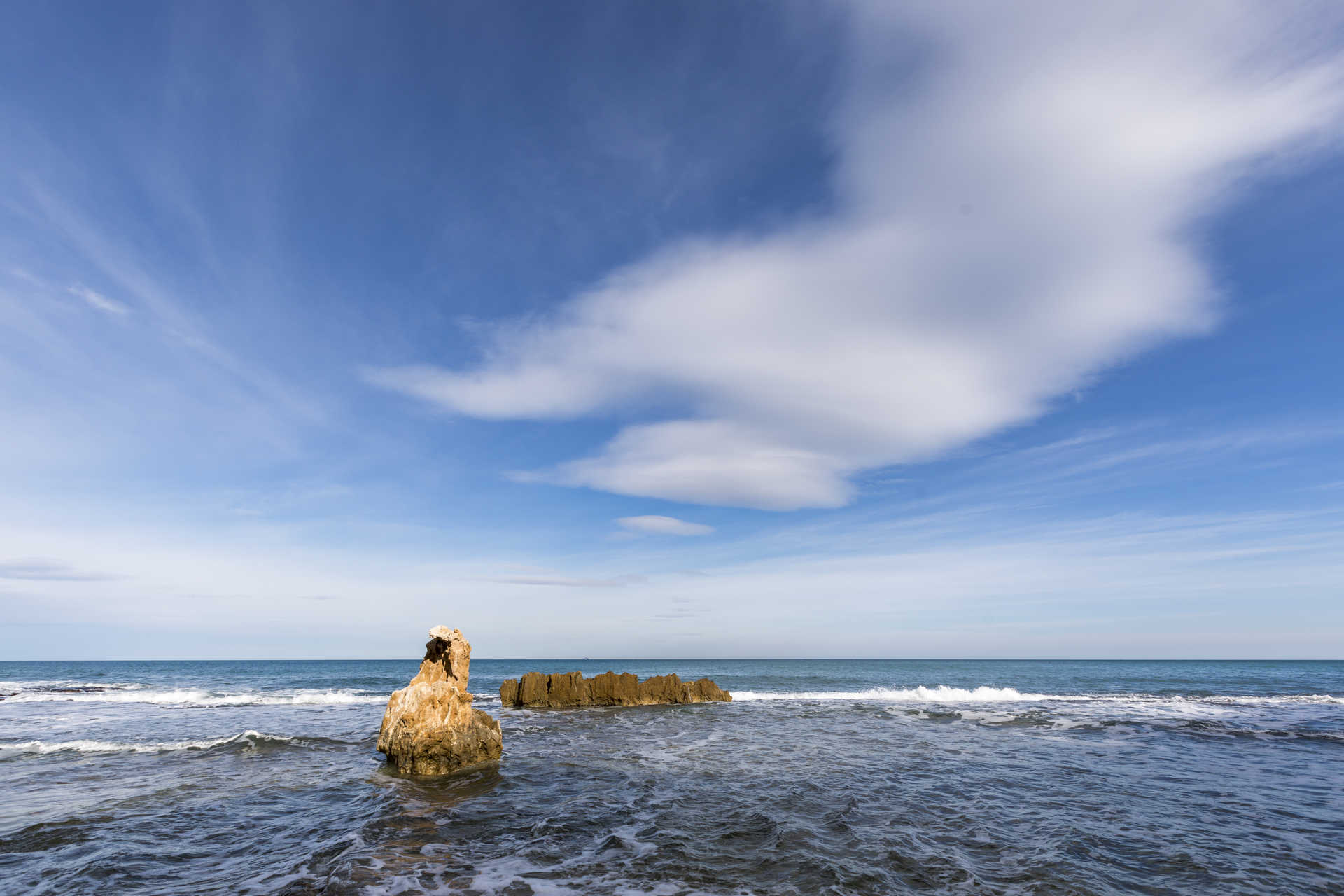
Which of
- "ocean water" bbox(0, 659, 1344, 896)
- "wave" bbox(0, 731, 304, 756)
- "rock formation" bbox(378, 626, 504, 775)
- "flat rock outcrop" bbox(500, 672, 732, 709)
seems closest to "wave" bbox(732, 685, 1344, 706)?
"flat rock outcrop" bbox(500, 672, 732, 709)

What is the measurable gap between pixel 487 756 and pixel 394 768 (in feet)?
8.95

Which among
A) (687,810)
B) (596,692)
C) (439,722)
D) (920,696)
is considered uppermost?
(439,722)

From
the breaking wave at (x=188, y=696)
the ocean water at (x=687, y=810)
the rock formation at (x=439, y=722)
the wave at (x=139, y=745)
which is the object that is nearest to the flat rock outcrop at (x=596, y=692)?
the ocean water at (x=687, y=810)

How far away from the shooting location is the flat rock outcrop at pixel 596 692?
3697 centimetres

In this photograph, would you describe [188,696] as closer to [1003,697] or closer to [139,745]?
[139,745]

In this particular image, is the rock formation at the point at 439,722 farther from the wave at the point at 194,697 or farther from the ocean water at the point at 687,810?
the wave at the point at 194,697

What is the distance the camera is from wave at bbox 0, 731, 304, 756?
20.5m

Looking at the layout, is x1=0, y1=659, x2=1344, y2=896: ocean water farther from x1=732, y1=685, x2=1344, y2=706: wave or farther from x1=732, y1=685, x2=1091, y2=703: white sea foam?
x1=732, y1=685, x2=1091, y2=703: white sea foam

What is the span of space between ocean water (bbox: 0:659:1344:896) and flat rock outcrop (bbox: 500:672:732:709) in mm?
8837

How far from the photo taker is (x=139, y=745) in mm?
21516

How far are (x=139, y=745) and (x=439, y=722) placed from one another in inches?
521

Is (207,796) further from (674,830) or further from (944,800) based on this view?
(944,800)

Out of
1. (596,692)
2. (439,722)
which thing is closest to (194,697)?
(596,692)

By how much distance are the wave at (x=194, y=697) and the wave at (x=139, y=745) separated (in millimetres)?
15729
